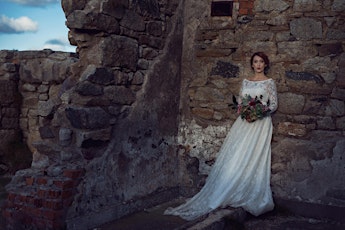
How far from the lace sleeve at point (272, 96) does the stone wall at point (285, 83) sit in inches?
4.9

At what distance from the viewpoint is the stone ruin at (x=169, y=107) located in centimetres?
429

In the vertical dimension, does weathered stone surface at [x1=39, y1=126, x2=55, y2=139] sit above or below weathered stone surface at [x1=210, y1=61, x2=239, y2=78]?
below

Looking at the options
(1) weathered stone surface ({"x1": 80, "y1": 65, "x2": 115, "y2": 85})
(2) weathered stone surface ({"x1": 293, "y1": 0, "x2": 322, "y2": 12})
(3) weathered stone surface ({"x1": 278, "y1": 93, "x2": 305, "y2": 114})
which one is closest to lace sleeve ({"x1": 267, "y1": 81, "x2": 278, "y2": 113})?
(3) weathered stone surface ({"x1": 278, "y1": 93, "x2": 305, "y2": 114})

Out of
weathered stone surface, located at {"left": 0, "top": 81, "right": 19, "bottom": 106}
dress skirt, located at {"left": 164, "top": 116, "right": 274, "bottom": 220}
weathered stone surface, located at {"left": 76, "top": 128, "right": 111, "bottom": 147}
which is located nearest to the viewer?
weathered stone surface, located at {"left": 76, "top": 128, "right": 111, "bottom": 147}

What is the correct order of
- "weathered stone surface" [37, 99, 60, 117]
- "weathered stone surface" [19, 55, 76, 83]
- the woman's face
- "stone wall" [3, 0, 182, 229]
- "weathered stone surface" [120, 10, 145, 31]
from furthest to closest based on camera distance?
"weathered stone surface" [19, 55, 76, 83] < the woman's face < "weathered stone surface" [120, 10, 145, 31] < "weathered stone surface" [37, 99, 60, 117] < "stone wall" [3, 0, 182, 229]

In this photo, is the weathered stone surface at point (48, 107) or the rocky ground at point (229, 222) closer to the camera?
the rocky ground at point (229, 222)

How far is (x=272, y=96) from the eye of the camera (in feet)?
16.7

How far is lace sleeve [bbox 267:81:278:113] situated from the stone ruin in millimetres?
135

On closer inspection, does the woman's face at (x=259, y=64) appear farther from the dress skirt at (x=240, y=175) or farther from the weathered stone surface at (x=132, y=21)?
the weathered stone surface at (x=132, y=21)

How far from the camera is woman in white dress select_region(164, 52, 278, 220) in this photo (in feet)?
16.1

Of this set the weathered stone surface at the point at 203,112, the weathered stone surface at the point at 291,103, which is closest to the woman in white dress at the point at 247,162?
the weathered stone surface at the point at 291,103

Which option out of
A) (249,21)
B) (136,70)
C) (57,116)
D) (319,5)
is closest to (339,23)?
(319,5)

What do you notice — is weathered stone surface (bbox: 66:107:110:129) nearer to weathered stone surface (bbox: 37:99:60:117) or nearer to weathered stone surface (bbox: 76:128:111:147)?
weathered stone surface (bbox: 76:128:111:147)

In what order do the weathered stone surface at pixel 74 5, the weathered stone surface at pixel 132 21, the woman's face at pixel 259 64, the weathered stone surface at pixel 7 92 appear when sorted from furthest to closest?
the weathered stone surface at pixel 7 92 < the woman's face at pixel 259 64 < the weathered stone surface at pixel 132 21 < the weathered stone surface at pixel 74 5
